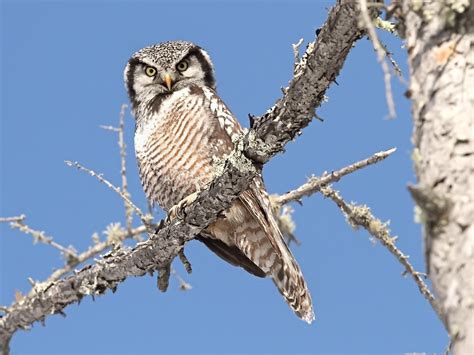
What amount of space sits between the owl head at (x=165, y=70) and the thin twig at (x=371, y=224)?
196 cm

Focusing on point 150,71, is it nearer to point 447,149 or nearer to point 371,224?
point 371,224

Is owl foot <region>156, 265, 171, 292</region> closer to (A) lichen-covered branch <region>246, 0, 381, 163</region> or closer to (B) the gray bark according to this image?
(A) lichen-covered branch <region>246, 0, 381, 163</region>

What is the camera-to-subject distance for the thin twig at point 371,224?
386 centimetres

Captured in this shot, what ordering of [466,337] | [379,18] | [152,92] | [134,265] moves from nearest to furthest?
[466,337] → [379,18] → [134,265] → [152,92]

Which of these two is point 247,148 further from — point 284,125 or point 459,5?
point 459,5

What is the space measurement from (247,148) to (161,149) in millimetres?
2077

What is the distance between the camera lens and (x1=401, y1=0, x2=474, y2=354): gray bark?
5.82 feet

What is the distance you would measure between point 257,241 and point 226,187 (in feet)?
5.63

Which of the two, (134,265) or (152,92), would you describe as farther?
(152,92)

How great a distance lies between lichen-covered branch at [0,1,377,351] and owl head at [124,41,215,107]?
6.00ft

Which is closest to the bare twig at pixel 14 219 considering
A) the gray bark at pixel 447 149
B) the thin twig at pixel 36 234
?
the thin twig at pixel 36 234

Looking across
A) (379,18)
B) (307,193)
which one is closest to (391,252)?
(307,193)

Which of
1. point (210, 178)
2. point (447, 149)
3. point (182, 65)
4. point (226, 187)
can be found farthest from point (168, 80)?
point (447, 149)

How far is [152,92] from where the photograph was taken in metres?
6.07
